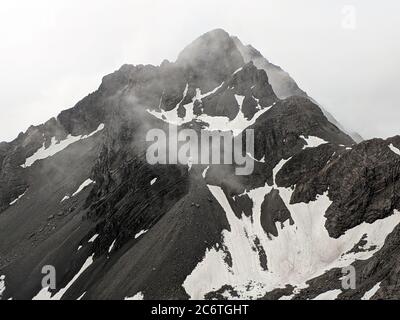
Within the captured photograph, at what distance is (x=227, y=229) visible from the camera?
95.9m

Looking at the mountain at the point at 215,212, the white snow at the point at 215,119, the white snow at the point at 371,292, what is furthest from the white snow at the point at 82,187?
the white snow at the point at 371,292

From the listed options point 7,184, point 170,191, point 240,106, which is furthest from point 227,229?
point 7,184

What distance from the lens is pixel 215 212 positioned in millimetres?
99562

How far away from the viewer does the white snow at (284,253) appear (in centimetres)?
8169

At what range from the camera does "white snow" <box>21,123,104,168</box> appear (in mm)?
189000

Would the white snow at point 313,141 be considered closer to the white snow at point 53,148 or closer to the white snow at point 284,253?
the white snow at point 284,253

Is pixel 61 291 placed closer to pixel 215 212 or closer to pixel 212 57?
pixel 215 212

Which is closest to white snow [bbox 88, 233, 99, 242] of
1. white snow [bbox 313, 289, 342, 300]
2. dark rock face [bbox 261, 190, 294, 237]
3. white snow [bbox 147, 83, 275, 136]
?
Result: dark rock face [bbox 261, 190, 294, 237]

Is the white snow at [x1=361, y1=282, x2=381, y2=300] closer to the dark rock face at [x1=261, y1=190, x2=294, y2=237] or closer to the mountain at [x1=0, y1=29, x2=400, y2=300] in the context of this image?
the mountain at [x1=0, y1=29, x2=400, y2=300]

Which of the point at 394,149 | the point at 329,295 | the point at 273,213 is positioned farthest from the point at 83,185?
the point at 329,295

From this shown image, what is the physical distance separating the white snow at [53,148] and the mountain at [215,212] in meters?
30.2

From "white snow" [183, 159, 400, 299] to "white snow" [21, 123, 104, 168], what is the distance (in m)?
111

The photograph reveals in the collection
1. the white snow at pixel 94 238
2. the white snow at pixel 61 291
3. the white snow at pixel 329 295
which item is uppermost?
the white snow at pixel 94 238
